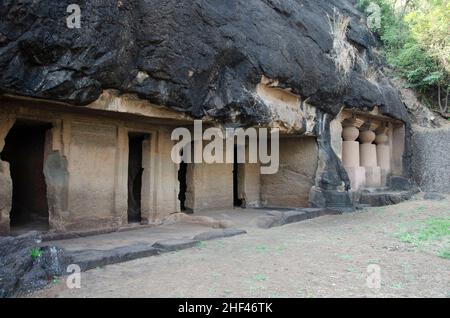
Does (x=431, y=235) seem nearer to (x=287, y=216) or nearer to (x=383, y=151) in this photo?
(x=287, y=216)

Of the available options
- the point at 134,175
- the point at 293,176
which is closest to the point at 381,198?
the point at 293,176

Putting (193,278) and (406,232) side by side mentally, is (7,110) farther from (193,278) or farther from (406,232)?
(406,232)

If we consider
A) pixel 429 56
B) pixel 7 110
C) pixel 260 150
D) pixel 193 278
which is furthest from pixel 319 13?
pixel 193 278

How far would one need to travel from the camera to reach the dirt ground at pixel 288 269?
3584 millimetres

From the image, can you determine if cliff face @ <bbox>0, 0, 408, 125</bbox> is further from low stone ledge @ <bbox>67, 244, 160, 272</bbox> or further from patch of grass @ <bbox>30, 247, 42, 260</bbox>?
low stone ledge @ <bbox>67, 244, 160, 272</bbox>

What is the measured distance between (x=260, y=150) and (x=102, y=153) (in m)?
5.10

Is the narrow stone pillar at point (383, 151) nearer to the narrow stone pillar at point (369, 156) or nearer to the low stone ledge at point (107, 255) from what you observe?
the narrow stone pillar at point (369, 156)

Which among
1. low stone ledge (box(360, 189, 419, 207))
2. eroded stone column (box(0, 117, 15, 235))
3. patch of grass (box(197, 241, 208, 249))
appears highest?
eroded stone column (box(0, 117, 15, 235))

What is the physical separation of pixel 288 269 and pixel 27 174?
5709mm

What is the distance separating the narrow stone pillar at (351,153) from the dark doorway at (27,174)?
8377 millimetres

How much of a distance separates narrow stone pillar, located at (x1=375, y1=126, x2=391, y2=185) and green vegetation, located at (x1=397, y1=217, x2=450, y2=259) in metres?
5.87

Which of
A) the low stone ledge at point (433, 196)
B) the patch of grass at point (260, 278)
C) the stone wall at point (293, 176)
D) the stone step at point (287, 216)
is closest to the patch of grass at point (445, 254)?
the patch of grass at point (260, 278)

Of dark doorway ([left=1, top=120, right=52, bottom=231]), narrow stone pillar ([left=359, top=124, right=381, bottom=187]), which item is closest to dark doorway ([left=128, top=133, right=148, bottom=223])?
dark doorway ([left=1, top=120, right=52, bottom=231])

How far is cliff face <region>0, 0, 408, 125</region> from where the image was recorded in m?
4.53
